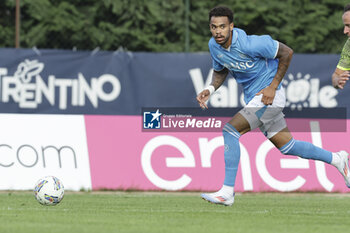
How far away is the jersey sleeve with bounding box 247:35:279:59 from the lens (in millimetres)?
9828

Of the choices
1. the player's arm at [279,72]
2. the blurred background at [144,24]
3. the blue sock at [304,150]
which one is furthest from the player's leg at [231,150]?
the blurred background at [144,24]

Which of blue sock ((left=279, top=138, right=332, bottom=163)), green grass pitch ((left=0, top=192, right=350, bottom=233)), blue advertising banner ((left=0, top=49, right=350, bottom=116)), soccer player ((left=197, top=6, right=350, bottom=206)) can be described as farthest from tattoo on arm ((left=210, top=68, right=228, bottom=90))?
blue advertising banner ((left=0, top=49, right=350, bottom=116))

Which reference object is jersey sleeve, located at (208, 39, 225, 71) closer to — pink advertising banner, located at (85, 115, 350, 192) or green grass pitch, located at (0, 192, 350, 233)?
green grass pitch, located at (0, 192, 350, 233)

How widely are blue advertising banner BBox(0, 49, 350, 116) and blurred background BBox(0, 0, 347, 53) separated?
289 centimetres

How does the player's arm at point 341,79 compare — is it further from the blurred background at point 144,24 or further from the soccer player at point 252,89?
the blurred background at point 144,24

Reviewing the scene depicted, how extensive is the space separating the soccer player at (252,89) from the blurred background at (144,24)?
881 centimetres

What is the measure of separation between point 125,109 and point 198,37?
381 cm

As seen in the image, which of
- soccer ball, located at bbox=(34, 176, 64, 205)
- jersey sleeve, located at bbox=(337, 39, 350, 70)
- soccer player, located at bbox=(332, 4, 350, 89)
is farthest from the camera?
jersey sleeve, located at bbox=(337, 39, 350, 70)

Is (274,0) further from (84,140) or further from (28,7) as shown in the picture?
(84,140)

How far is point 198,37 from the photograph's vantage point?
19.1m

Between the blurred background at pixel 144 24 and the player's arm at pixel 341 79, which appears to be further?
the blurred background at pixel 144 24

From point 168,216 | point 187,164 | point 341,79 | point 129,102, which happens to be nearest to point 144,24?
point 129,102

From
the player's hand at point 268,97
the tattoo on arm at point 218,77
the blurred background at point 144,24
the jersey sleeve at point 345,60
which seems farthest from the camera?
the blurred background at point 144,24

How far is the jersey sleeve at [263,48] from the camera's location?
32.2 feet
